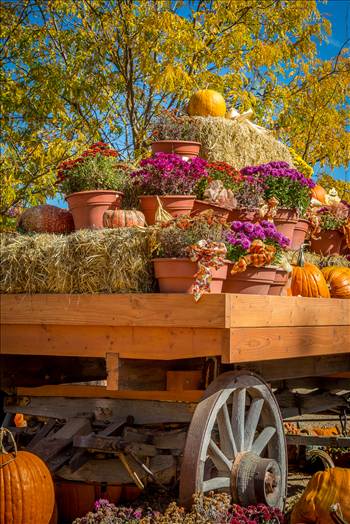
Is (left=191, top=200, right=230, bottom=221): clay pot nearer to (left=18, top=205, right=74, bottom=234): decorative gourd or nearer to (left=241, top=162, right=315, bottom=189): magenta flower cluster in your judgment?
(left=241, top=162, right=315, bottom=189): magenta flower cluster

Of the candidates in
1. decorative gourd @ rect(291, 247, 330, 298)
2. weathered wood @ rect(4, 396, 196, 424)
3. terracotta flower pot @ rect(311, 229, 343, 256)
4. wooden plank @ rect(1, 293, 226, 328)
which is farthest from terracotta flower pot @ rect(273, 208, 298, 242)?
wooden plank @ rect(1, 293, 226, 328)

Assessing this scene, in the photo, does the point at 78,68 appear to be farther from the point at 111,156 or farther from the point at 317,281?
the point at 317,281

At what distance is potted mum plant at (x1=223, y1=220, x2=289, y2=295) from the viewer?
429 centimetres

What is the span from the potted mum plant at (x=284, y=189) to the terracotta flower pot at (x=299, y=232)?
0.26m

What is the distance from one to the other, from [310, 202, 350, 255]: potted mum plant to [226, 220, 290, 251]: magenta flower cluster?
2115 mm

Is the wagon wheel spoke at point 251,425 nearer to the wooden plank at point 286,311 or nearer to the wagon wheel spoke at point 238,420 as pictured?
the wagon wheel spoke at point 238,420

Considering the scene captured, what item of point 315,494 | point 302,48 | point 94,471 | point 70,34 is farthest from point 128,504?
point 302,48

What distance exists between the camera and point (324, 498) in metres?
4.24

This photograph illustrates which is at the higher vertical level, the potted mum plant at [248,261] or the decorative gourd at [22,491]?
the potted mum plant at [248,261]

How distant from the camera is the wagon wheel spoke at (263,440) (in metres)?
4.30

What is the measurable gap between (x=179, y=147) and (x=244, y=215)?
837mm

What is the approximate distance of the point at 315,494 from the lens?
4.30 meters

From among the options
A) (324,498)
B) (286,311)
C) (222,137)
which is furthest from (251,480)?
(222,137)

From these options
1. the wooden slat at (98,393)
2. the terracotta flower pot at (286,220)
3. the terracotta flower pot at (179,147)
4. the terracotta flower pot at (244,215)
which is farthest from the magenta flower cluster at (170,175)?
the wooden slat at (98,393)
